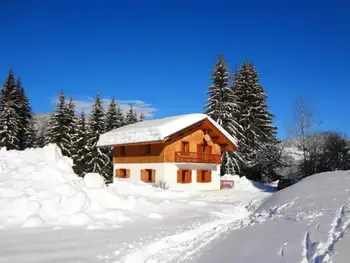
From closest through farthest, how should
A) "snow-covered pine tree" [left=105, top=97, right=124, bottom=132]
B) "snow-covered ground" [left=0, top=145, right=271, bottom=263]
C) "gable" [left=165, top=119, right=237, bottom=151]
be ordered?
"snow-covered ground" [left=0, top=145, right=271, bottom=263], "gable" [left=165, top=119, right=237, bottom=151], "snow-covered pine tree" [left=105, top=97, right=124, bottom=132]

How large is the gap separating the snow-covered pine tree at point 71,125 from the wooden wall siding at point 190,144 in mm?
17071

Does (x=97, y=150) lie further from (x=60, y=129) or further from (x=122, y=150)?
(x=122, y=150)

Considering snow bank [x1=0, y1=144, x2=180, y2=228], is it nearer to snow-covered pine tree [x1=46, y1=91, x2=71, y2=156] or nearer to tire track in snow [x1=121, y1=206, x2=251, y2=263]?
tire track in snow [x1=121, y1=206, x2=251, y2=263]

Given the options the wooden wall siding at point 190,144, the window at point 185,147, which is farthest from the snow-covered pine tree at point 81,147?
the wooden wall siding at point 190,144

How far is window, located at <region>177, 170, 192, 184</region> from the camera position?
31.8m

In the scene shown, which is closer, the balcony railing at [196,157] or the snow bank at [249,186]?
the snow bank at [249,186]

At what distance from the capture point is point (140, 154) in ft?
112

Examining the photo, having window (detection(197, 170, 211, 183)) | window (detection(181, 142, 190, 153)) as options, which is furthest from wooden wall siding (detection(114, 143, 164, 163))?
window (detection(197, 170, 211, 183))

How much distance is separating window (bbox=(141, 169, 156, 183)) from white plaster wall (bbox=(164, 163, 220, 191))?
5.79ft

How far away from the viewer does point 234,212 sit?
15773mm

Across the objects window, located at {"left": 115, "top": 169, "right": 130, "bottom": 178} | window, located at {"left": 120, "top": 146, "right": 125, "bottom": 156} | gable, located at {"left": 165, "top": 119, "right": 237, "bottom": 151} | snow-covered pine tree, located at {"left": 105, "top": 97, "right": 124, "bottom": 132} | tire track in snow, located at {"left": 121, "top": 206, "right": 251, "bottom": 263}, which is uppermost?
snow-covered pine tree, located at {"left": 105, "top": 97, "right": 124, "bottom": 132}

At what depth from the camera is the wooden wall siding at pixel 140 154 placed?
104 feet

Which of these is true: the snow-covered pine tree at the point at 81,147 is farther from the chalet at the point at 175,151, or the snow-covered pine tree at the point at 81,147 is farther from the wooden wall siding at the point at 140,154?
the wooden wall siding at the point at 140,154

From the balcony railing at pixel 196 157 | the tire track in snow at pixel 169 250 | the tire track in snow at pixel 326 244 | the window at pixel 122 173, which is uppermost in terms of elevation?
the balcony railing at pixel 196 157
